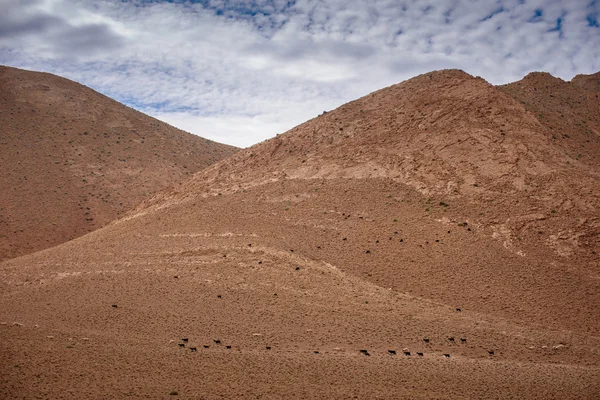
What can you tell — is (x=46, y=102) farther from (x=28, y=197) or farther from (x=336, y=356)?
(x=336, y=356)

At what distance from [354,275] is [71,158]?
117 feet

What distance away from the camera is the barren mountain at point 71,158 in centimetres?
3309

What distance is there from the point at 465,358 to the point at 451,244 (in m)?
7.13

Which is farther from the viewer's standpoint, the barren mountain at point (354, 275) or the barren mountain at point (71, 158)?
the barren mountain at point (71, 158)

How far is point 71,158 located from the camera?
141ft

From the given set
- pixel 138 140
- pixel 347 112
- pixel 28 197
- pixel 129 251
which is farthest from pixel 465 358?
pixel 138 140

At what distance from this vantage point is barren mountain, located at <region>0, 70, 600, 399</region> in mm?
10781

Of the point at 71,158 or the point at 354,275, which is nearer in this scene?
the point at 354,275

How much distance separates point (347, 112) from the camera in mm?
30141

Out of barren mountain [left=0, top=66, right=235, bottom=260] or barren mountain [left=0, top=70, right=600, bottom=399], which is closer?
barren mountain [left=0, top=70, right=600, bottom=399]

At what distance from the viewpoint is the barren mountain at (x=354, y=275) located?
35.4 feet

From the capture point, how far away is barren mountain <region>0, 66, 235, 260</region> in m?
33.1

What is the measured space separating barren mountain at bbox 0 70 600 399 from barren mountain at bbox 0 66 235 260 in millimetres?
9164

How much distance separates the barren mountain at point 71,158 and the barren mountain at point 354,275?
9.16 meters
